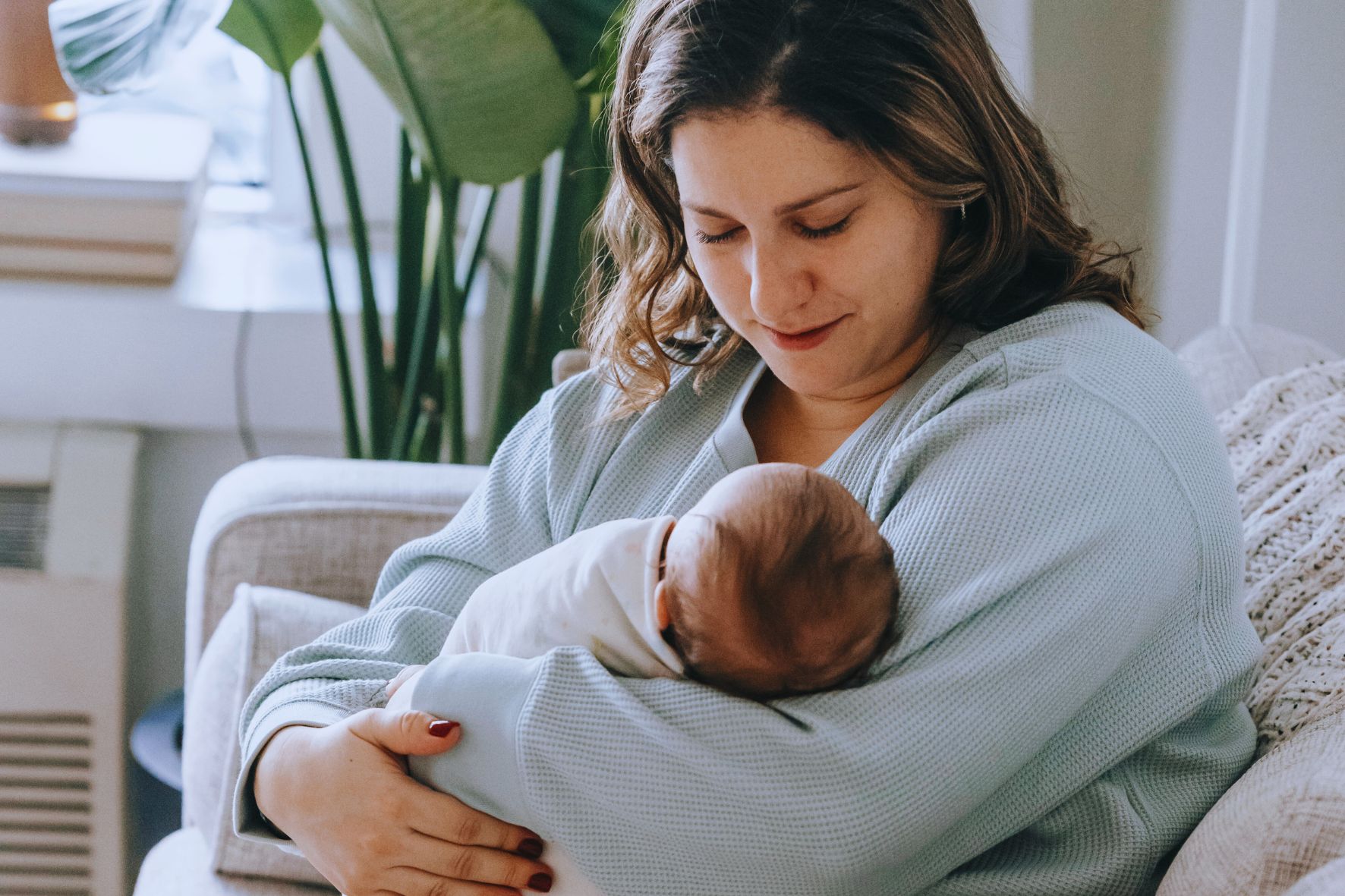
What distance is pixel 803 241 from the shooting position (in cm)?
101

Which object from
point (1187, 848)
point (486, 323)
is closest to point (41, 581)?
point (486, 323)

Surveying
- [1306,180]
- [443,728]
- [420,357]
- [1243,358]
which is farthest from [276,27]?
[1306,180]

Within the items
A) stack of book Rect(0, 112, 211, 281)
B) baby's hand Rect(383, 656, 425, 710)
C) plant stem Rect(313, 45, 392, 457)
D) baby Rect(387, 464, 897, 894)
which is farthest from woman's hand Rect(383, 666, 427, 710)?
stack of book Rect(0, 112, 211, 281)

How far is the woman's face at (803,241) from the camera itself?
983mm

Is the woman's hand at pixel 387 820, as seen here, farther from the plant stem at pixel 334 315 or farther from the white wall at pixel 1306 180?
the white wall at pixel 1306 180

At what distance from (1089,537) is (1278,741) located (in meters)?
0.30

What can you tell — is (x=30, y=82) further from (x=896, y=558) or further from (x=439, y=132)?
(x=896, y=558)

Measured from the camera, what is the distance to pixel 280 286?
86.4 inches

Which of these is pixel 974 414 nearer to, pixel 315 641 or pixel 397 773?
pixel 397 773

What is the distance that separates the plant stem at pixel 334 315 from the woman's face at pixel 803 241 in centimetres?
87

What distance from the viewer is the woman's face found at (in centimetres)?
98

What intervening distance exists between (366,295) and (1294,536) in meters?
1.21

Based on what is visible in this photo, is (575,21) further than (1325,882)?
Yes

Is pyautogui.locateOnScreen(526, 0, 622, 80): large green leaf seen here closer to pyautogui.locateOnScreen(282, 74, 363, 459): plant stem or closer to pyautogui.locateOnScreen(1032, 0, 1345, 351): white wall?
pyautogui.locateOnScreen(282, 74, 363, 459): plant stem
